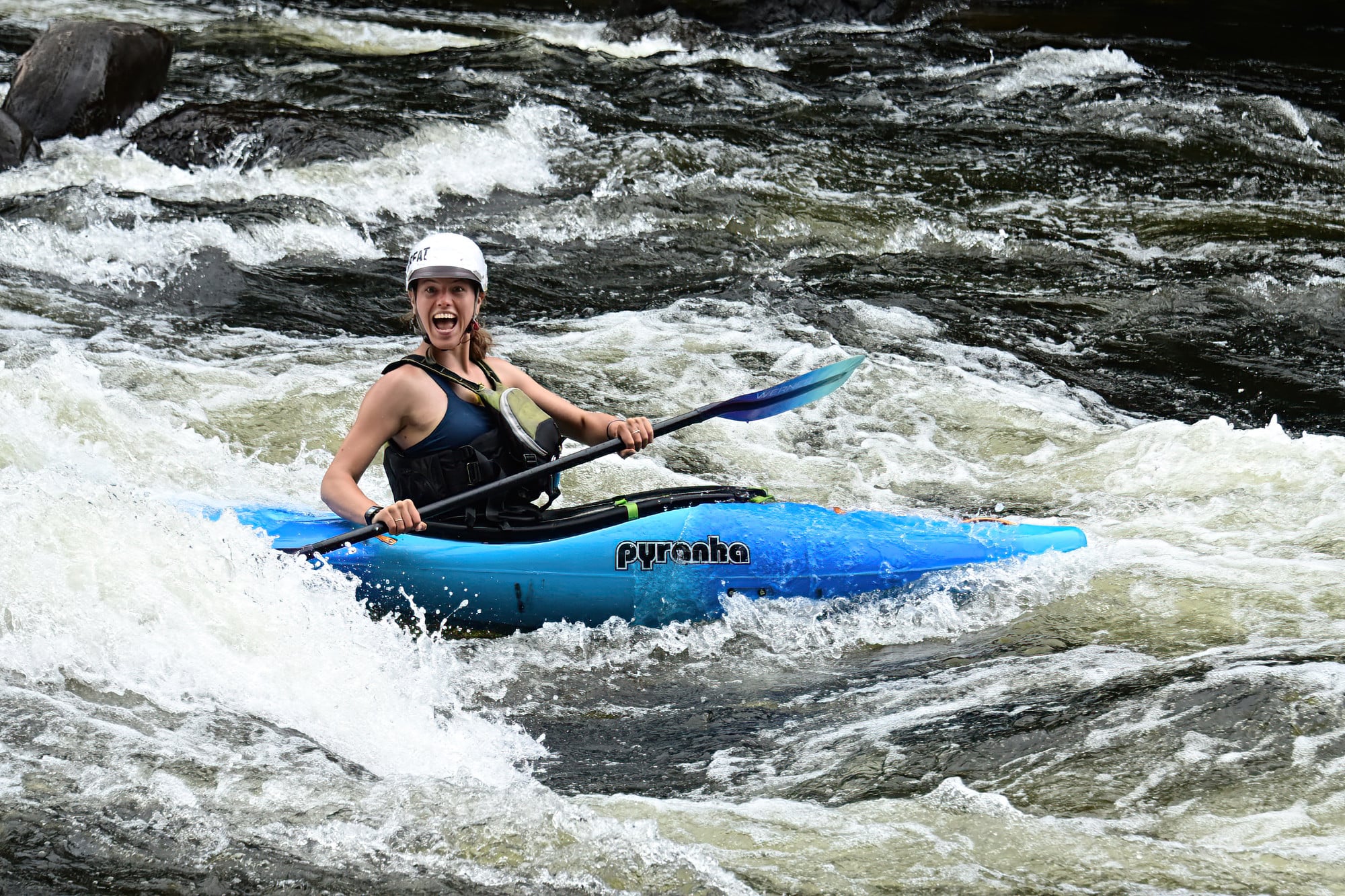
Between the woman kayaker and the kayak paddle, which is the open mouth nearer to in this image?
the woman kayaker

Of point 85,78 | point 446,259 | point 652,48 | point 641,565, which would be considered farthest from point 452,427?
point 652,48

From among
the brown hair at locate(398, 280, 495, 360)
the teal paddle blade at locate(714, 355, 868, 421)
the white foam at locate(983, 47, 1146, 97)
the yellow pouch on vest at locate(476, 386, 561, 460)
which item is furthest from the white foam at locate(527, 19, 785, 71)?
the yellow pouch on vest at locate(476, 386, 561, 460)

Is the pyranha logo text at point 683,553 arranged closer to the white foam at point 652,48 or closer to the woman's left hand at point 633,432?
the woman's left hand at point 633,432

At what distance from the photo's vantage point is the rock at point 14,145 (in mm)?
8547

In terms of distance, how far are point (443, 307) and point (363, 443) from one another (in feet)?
1.46

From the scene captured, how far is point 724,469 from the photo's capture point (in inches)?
215

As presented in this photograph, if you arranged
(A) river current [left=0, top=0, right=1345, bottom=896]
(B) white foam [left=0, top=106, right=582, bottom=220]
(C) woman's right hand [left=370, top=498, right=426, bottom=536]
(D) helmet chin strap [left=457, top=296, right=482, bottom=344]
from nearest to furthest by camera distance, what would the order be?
(A) river current [left=0, top=0, right=1345, bottom=896], (C) woman's right hand [left=370, top=498, right=426, bottom=536], (D) helmet chin strap [left=457, top=296, right=482, bottom=344], (B) white foam [left=0, top=106, right=582, bottom=220]

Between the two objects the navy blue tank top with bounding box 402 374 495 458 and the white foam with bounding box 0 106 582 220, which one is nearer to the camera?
the navy blue tank top with bounding box 402 374 495 458

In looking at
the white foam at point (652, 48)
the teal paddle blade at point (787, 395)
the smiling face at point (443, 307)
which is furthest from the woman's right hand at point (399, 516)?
the white foam at point (652, 48)

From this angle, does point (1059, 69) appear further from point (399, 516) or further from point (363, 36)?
point (399, 516)

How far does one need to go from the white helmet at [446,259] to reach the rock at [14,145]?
6067 mm

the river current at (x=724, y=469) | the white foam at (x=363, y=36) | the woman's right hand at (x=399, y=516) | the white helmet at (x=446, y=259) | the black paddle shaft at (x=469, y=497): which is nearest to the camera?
the river current at (x=724, y=469)

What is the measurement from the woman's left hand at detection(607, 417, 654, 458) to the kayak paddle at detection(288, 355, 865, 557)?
22 millimetres

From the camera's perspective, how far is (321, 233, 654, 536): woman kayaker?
3678mm
